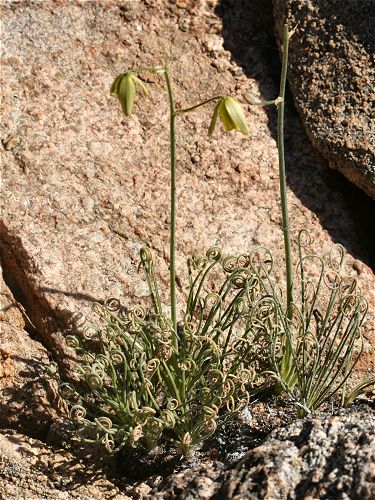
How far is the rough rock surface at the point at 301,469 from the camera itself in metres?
2.50

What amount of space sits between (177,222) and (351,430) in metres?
1.17

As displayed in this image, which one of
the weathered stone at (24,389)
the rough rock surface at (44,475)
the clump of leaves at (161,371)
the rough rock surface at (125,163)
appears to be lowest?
the rough rock surface at (44,475)

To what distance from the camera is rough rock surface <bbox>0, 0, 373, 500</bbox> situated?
3.36 m

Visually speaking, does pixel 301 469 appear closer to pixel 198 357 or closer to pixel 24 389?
pixel 198 357

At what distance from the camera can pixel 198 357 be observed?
311cm

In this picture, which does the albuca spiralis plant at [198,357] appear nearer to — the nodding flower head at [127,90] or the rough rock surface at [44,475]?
the rough rock surface at [44,475]

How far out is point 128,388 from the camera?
3102mm

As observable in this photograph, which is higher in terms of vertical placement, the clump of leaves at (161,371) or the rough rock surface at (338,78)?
the rough rock surface at (338,78)

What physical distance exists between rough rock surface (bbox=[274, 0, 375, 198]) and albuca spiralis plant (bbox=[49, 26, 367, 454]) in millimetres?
523

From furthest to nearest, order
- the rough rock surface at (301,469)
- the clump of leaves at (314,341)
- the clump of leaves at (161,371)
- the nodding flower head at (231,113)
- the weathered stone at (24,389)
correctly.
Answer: the weathered stone at (24,389)
the clump of leaves at (314,341)
the clump of leaves at (161,371)
the nodding flower head at (231,113)
the rough rock surface at (301,469)

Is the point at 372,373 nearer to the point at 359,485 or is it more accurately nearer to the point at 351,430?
the point at 351,430

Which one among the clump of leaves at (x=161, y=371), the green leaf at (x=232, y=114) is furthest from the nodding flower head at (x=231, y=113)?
the clump of leaves at (x=161, y=371)

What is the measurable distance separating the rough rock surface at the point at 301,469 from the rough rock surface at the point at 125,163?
0.71m

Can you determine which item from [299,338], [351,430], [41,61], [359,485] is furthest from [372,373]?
[41,61]
